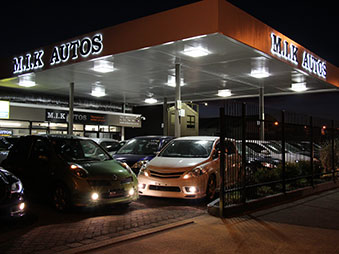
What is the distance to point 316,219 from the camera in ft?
25.3

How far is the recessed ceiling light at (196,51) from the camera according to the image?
1286 centimetres

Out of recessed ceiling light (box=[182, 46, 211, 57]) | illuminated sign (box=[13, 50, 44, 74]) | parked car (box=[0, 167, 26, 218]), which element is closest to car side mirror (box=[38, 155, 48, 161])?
parked car (box=[0, 167, 26, 218])

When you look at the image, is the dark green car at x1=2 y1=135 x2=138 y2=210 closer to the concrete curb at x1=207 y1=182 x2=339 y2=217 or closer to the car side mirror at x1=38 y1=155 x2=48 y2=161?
the car side mirror at x1=38 y1=155 x2=48 y2=161

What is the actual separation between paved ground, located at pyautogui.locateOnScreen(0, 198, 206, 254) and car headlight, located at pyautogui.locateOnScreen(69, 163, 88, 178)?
75 centimetres

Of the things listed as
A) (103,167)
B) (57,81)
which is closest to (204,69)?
(57,81)

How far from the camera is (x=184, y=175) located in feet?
29.5

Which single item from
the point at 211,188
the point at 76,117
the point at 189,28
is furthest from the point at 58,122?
the point at 211,188

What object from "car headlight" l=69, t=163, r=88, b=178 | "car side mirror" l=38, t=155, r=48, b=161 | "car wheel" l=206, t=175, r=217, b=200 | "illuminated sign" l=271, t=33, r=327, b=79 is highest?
"illuminated sign" l=271, t=33, r=327, b=79

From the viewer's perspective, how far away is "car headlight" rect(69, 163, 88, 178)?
25.3 feet

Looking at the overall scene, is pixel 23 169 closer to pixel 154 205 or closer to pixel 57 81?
pixel 154 205

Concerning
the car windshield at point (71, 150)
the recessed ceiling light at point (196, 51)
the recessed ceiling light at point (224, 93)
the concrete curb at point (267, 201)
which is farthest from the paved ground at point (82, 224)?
the recessed ceiling light at point (224, 93)

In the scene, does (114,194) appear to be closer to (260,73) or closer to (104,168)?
(104,168)

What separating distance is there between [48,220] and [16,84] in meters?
15.7

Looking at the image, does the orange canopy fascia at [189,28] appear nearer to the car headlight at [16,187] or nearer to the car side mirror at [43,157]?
the car side mirror at [43,157]
